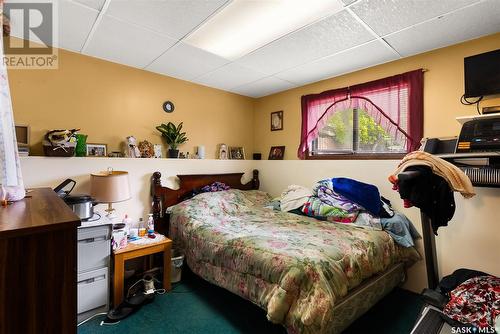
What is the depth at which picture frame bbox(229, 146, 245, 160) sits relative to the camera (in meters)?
3.93

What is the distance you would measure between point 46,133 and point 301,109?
9.80 feet

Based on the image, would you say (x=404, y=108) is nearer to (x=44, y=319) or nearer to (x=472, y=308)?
(x=472, y=308)

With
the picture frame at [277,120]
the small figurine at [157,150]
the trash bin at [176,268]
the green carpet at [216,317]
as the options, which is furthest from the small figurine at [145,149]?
the picture frame at [277,120]

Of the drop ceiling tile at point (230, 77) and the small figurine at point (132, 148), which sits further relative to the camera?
the drop ceiling tile at point (230, 77)

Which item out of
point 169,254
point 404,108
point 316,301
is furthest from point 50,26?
point 404,108

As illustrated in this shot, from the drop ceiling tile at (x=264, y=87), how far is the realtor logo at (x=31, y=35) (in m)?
2.21

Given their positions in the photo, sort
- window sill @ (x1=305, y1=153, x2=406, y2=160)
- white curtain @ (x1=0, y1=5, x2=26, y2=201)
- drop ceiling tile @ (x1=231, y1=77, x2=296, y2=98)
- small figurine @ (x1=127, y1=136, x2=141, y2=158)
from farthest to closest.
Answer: drop ceiling tile @ (x1=231, y1=77, x2=296, y2=98) → small figurine @ (x1=127, y1=136, x2=141, y2=158) → window sill @ (x1=305, y1=153, x2=406, y2=160) → white curtain @ (x1=0, y1=5, x2=26, y2=201)

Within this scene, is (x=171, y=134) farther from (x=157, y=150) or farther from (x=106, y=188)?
(x=106, y=188)

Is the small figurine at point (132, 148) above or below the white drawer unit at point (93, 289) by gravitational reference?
above

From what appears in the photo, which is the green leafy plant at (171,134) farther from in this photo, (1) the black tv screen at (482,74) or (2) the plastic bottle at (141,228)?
(1) the black tv screen at (482,74)

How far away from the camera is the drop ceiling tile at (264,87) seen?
3412 mm

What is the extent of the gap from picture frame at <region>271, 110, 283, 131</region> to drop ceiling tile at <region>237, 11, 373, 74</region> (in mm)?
1001

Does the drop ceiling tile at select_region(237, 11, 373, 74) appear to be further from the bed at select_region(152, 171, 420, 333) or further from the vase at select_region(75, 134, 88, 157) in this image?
the vase at select_region(75, 134, 88, 157)

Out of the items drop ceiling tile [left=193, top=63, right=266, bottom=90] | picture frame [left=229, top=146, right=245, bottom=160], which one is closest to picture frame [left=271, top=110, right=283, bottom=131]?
picture frame [left=229, top=146, right=245, bottom=160]
